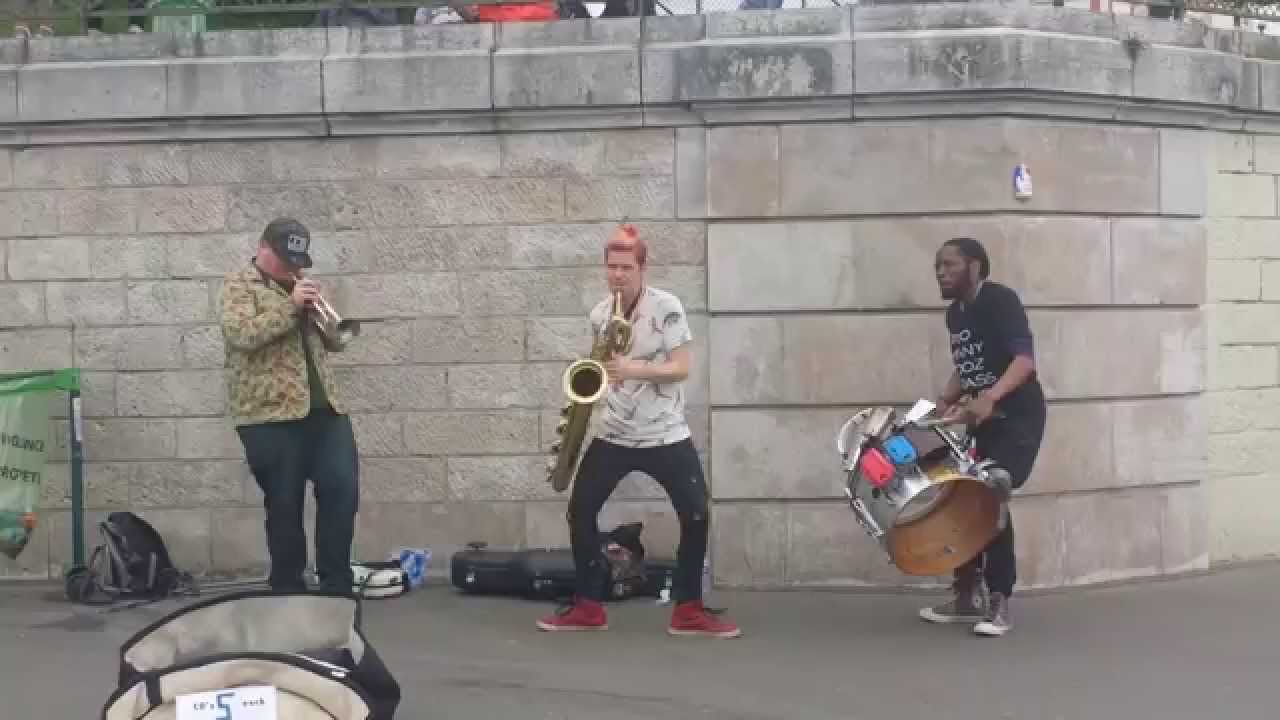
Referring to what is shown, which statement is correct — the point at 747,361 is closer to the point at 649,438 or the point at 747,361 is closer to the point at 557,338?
the point at 557,338

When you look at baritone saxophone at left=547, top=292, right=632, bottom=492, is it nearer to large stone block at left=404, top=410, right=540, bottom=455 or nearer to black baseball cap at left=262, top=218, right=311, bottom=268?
large stone block at left=404, top=410, right=540, bottom=455

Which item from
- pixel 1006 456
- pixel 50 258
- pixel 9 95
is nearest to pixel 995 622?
pixel 1006 456

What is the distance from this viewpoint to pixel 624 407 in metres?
6.80

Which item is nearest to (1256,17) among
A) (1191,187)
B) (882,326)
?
(1191,187)

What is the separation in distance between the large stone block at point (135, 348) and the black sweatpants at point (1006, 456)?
4.20 m

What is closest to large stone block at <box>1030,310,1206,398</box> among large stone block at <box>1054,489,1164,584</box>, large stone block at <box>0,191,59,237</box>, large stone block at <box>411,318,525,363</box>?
large stone block at <box>1054,489,1164,584</box>

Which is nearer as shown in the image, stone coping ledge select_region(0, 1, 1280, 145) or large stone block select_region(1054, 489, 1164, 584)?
stone coping ledge select_region(0, 1, 1280, 145)

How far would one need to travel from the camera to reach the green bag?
302 inches

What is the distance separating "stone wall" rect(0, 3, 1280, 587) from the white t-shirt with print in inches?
45.9

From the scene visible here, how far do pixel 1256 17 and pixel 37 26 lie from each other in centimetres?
698

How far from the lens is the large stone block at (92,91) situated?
8164mm

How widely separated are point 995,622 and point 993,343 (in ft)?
4.13

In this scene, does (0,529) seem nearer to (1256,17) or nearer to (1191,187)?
(1191,187)

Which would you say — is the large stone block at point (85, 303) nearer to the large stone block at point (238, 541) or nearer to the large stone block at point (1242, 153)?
the large stone block at point (238, 541)
